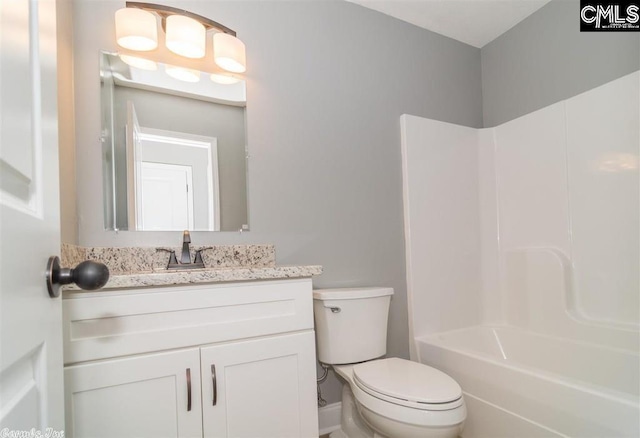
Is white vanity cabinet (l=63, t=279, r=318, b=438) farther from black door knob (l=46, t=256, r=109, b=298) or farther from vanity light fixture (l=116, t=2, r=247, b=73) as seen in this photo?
vanity light fixture (l=116, t=2, r=247, b=73)

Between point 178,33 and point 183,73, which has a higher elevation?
point 178,33

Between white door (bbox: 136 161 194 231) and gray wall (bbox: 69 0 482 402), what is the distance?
0.06 metres

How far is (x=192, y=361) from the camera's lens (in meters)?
1.09

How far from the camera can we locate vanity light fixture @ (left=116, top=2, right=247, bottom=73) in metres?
1.51

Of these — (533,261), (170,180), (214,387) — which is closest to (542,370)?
(533,261)

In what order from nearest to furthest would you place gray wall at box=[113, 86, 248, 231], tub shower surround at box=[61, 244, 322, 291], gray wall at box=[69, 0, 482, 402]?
1. tub shower surround at box=[61, 244, 322, 291]
2. gray wall at box=[69, 0, 482, 402]
3. gray wall at box=[113, 86, 248, 231]

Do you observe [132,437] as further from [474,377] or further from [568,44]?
[568,44]

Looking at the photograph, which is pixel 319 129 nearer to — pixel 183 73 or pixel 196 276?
pixel 183 73

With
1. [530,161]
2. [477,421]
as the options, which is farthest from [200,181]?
[530,161]

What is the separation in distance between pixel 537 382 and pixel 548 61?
194 centimetres

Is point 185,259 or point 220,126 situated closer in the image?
point 185,259

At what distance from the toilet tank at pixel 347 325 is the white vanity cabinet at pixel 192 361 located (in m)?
0.37

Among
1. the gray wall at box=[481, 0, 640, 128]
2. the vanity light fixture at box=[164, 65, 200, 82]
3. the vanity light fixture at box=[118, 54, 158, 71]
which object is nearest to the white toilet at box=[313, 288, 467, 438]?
the vanity light fixture at box=[164, 65, 200, 82]

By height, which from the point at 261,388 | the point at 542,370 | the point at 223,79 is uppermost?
the point at 223,79
